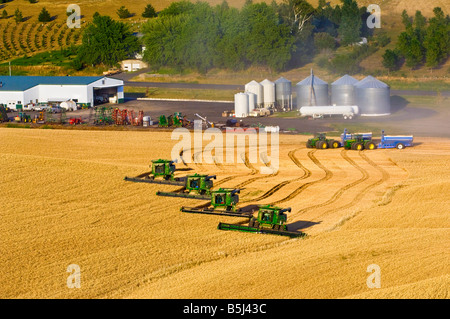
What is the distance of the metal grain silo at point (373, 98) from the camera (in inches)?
2586

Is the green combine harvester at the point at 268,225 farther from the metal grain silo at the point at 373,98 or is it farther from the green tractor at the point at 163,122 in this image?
the metal grain silo at the point at 373,98

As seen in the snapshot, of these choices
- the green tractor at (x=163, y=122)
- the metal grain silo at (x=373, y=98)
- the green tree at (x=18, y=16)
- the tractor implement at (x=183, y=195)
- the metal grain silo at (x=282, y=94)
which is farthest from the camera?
the green tree at (x=18, y=16)

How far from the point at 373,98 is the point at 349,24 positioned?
40.3 m

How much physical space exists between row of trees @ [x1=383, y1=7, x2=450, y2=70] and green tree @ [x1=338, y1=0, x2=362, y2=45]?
7.28 m

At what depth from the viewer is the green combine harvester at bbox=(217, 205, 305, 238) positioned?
26.4 metres

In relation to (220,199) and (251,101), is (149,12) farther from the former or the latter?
(220,199)

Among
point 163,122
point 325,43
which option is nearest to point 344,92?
point 163,122

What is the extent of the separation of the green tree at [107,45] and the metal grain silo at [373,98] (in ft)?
162

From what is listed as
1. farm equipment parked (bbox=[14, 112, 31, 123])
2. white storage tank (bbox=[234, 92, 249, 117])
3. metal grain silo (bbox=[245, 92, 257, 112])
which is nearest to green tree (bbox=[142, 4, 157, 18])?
metal grain silo (bbox=[245, 92, 257, 112])

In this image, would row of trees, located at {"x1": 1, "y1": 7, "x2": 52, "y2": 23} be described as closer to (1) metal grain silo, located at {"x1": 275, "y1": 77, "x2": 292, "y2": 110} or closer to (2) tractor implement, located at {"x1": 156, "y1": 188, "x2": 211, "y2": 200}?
(1) metal grain silo, located at {"x1": 275, "y1": 77, "x2": 292, "y2": 110}

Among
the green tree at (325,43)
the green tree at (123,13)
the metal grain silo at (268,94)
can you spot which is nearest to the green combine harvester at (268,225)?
the metal grain silo at (268,94)

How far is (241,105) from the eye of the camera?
66.9 m
